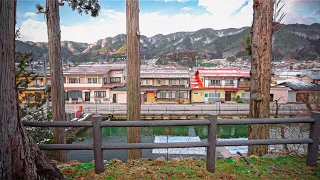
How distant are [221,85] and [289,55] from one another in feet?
139

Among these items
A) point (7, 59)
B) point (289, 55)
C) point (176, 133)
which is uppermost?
point (289, 55)

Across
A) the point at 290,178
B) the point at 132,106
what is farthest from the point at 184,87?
the point at 290,178

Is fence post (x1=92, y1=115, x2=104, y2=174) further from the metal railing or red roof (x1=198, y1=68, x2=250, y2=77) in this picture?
red roof (x1=198, y1=68, x2=250, y2=77)

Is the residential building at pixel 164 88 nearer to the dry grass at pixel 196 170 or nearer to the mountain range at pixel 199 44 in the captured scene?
the mountain range at pixel 199 44

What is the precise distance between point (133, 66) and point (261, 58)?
2.49 meters

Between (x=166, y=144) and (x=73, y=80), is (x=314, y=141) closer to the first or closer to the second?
(x=166, y=144)

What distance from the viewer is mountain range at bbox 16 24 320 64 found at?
54.4 meters

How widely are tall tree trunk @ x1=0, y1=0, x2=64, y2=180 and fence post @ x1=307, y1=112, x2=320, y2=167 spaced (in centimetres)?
344

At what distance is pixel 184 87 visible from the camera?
82.4 feet

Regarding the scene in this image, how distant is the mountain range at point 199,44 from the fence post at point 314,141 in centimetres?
2916

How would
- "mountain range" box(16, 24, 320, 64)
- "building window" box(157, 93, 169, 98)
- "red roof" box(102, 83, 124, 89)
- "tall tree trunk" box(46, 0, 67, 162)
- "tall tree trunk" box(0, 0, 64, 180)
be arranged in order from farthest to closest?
"mountain range" box(16, 24, 320, 64), "building window" box(157, 93, 169, 98), "red roof" box(102, 83, 124, 89), "tall tree trunk" box(46, 0, 67, 162), "tall tree trunk" box(0, 0, 64, 180)

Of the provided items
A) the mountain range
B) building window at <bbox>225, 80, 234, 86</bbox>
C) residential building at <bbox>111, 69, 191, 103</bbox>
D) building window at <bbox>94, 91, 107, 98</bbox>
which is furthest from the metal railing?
the mountain range

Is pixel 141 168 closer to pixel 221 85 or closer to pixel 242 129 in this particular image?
pixel 242 129

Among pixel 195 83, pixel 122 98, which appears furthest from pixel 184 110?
pixel 122 98
